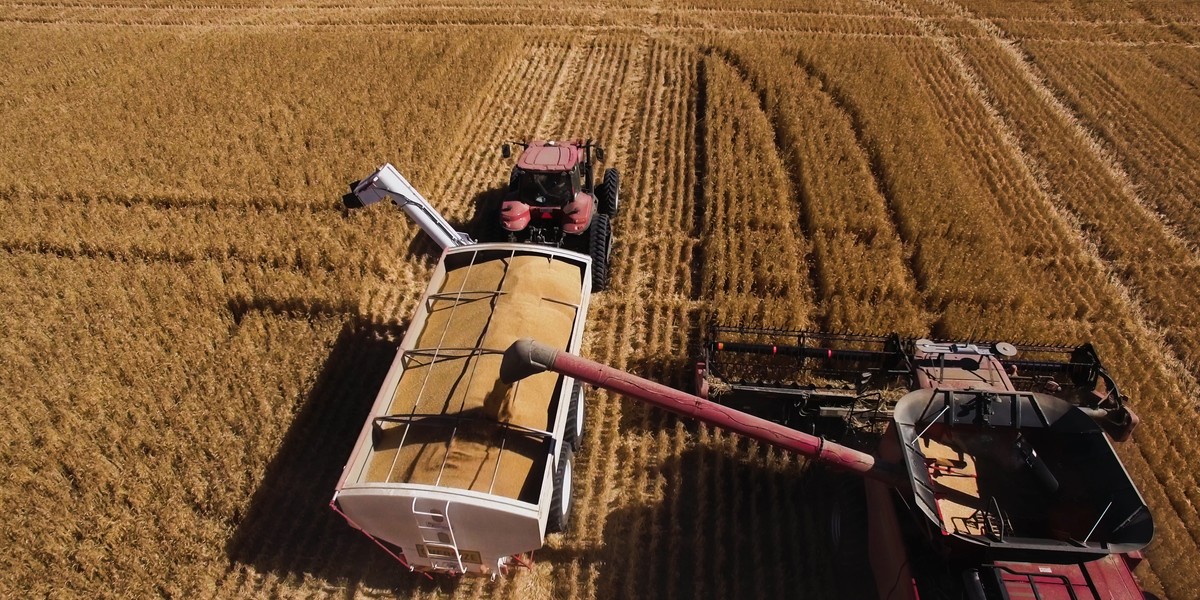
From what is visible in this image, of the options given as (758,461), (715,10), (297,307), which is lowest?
(297,307)

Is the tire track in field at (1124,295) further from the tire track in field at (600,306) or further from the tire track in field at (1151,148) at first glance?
the tire track in field at (600,306)

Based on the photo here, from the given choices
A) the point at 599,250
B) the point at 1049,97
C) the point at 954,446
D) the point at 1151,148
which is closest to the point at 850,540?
the point at 954,446

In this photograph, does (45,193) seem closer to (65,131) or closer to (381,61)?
(65,131)

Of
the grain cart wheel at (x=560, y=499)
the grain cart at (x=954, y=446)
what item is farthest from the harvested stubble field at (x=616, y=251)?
the grain cart at (x=954, y=446)

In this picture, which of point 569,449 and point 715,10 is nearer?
point 569,449

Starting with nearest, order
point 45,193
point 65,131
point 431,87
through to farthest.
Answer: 1. point 45,193
2. point 65,131
3. point 431,87

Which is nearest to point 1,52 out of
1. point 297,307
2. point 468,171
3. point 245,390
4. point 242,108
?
point 242,108

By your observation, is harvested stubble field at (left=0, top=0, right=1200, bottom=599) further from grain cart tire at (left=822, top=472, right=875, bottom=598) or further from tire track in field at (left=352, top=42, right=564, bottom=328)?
grain cart tire at (left=822, top=472, right=875, bottom=598)
